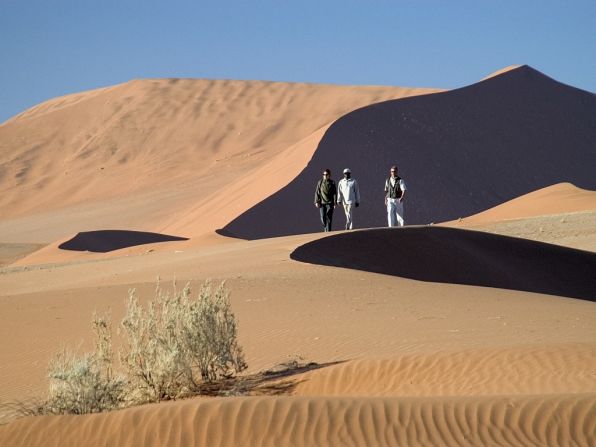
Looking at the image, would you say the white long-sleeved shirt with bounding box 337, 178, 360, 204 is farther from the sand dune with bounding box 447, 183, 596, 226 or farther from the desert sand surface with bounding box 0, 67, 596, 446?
the sand dune with bounding box 447, 183, 596, 226

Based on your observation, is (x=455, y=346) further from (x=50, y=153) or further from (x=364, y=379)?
(x=50, y=153)

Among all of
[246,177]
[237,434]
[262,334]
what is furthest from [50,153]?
[237,434]

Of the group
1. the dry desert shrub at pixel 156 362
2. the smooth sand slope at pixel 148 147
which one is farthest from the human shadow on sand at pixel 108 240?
the dry desert shrub at pixel 156 362

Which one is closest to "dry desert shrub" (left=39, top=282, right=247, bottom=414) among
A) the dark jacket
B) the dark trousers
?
the dark jacket

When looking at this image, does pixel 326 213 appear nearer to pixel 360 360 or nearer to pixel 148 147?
pixel 360 360

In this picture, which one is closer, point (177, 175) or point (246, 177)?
point (246, 177)

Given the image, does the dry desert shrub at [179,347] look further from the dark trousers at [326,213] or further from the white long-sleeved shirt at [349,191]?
the dark trousers at [326,213]

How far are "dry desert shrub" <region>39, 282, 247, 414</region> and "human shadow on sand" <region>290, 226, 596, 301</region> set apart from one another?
27.9ft

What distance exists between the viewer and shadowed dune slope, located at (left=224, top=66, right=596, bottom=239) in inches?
1565

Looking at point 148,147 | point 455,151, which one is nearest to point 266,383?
point 455,151

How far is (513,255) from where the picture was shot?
20797mm

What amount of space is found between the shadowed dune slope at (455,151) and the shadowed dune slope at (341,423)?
29609mm

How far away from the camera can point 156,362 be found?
324 inches

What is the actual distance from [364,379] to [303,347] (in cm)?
191
